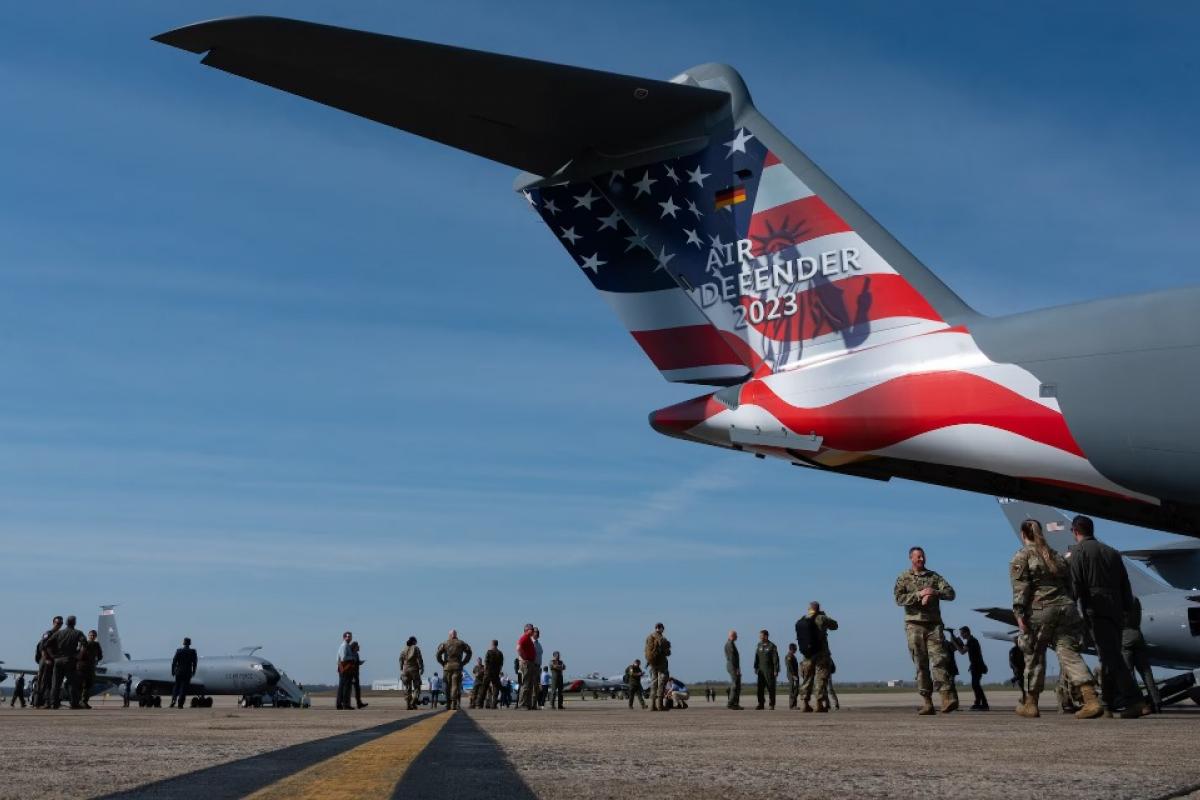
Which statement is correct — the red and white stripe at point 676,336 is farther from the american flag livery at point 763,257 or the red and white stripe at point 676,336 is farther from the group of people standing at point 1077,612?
the group of people standing at point 1077,612

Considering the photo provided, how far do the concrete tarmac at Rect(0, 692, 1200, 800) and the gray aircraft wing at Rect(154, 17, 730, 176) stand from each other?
12.5ft

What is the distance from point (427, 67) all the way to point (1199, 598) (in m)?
9.63

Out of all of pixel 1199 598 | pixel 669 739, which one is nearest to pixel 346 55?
pixel 669 739

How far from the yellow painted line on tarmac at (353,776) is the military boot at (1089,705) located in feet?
17.6

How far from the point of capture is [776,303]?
26.7ft

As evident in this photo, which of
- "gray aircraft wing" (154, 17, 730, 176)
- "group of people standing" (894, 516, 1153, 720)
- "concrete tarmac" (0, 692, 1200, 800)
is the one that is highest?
"gray aircraft wing" (154, 17, 730, 176)

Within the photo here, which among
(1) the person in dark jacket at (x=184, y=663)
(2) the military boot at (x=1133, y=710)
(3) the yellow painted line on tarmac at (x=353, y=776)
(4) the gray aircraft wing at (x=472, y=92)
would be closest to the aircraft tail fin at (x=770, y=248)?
(4) the gray aircraft wing at (x=472, y=92)

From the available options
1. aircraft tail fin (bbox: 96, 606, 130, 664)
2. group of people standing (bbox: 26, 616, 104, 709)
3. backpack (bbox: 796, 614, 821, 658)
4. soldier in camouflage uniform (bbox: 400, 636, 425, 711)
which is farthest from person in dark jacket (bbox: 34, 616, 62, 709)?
aircraft tail fin (bbox: 96, 606, 130, 664)

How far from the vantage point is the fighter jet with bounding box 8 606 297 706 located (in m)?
37.4

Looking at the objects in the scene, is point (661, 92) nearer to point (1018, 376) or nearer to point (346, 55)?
point (346, 55)

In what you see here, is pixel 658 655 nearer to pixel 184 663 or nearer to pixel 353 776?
pixel 184 663

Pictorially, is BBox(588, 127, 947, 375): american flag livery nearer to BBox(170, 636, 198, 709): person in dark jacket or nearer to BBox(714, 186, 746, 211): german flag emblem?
BBox(714, 186, 746, 211): german flag emblem

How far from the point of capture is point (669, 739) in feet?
20.5

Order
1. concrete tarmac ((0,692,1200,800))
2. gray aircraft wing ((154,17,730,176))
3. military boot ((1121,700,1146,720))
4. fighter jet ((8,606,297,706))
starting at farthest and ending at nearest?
1. fighter jet ((8,606,297,706))
2. military boot ((1121,700,1146,720))
3. gray aircraft wing ((154,17,730,176))
4. concrete tarmac ((0,692,1200,800))
